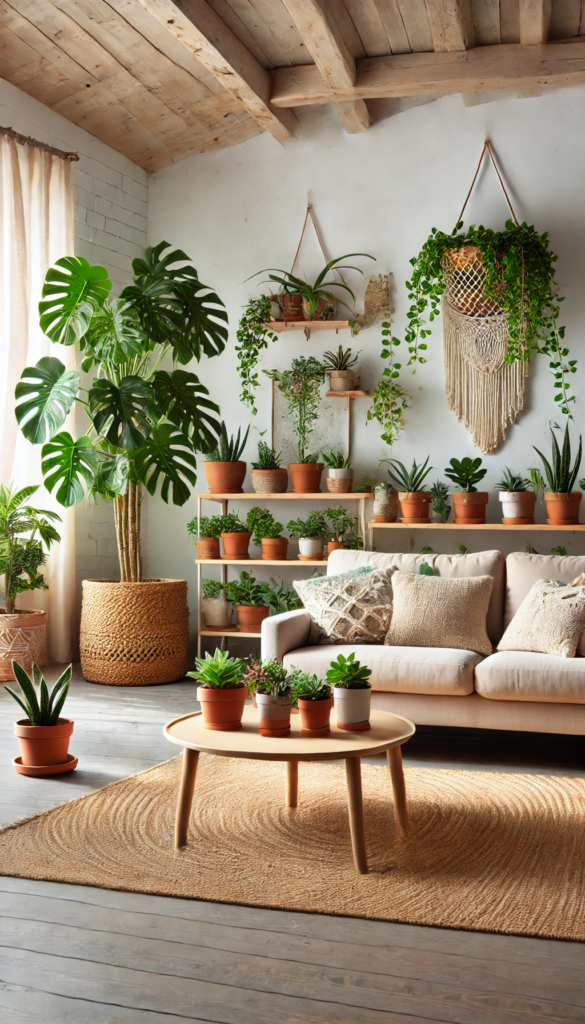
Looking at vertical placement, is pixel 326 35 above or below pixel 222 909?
above

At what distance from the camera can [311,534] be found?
521 centimetres

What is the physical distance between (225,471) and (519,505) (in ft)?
5.49

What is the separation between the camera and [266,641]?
3.71 meters

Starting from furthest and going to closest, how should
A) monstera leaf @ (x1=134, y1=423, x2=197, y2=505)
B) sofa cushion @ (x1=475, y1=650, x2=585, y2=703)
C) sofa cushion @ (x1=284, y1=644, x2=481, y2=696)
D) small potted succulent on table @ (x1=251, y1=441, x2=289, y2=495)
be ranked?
small potted succulent on table @ (x1=251, y1=441, x2=289, y2=495), monstera leaf @ (x1=134, y1=423, x2=197, y2=505), sofa cushion @ (x1=284, y1=644, x2=481, y2=696), sofa cushion @ (x1=475, y1=650, x2=585, y2=703)

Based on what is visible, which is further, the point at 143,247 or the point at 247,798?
the point at 143,247

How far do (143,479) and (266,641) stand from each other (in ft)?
4.26

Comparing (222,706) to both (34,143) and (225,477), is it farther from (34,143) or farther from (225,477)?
(34,143)

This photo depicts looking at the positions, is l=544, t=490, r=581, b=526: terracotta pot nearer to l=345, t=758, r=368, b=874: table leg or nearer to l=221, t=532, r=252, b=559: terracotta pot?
l=221, t=532, r=252, b=559: terracotta pot

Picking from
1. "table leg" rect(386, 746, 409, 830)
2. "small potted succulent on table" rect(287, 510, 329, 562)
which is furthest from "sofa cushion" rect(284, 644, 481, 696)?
"small potted succulent on table" rect(287, 510, 329, 562)

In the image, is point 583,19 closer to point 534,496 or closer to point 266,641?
point 534,496

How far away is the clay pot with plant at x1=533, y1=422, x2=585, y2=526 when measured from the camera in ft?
15.4

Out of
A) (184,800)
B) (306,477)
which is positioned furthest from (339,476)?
(184,800)

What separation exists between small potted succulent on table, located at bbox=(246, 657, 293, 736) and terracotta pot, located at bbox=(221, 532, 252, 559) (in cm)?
278

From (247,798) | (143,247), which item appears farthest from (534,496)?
(143,247)
